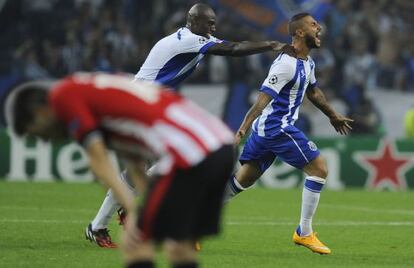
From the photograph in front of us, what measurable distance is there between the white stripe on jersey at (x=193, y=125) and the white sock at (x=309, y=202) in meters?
4.97

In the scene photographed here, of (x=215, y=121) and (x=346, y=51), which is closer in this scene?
(x=215, y=121)

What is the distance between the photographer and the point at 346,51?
2433 cm

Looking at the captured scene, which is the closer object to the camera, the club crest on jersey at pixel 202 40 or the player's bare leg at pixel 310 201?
the player's bare leg at pixel 310 201

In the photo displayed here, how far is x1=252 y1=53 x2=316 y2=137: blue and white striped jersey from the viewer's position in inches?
437

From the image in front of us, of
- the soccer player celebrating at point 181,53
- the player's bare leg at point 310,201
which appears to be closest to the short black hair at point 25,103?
the soccer player celebrating at point 181,53

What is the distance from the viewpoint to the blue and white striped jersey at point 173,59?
36.8 ft

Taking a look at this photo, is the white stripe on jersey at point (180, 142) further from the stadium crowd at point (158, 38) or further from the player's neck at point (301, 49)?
the stadium crowd at point (158, 38)

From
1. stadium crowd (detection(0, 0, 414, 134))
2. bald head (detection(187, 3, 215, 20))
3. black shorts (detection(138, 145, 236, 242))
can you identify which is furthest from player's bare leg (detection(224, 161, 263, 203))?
stadium crowd (detection(0, 0, 414, 134))

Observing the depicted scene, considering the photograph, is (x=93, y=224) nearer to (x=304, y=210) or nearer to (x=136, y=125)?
(x=304, y=210)

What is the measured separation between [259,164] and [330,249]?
1174mm

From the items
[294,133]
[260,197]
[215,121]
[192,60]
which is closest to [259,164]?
[294,133]

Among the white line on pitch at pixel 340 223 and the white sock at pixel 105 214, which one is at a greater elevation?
the white sock at pixel 105 214

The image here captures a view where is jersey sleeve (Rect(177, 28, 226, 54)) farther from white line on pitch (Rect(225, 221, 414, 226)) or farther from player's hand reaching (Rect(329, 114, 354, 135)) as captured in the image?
white line on pitch (Rect(225, 221, 414, 226))

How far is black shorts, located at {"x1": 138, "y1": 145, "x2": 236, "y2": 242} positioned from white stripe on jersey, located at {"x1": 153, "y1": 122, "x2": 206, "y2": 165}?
0.06m
